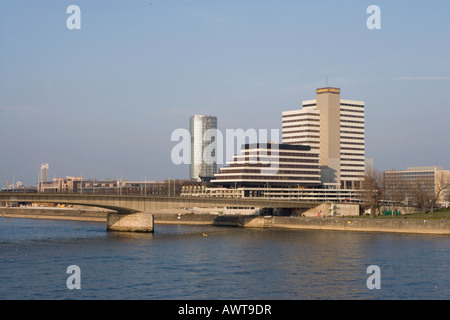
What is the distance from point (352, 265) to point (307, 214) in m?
87.0

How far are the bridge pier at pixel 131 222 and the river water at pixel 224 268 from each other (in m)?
19.8

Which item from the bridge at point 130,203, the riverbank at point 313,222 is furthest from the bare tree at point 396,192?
the bridge at point 130,203

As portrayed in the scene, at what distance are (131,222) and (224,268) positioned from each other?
5743cm

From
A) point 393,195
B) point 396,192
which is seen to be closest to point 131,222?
point 393,195

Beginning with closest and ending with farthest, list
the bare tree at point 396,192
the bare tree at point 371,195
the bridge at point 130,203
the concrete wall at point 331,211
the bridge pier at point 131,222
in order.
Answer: the bridge at point 130,203 → the bridge pier at point 131,222 → the bare tree at point 371,195 → the concrete wall at point 331,211 → the bare tree at point 396,192

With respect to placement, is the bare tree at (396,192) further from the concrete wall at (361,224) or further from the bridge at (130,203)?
the bridge at (130,203)

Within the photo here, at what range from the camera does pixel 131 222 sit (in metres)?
117

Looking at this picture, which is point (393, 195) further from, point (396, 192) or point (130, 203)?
point (130, 203)

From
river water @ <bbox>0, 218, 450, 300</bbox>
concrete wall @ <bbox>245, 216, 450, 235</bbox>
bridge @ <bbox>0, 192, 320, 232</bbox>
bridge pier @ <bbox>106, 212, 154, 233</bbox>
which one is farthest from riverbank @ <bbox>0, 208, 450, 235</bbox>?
bridge pier @ <bbox>106, 212, 154, 233</bbox>

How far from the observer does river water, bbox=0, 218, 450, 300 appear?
4903 cm

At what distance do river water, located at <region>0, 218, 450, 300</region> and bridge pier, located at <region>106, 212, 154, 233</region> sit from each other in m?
19.8

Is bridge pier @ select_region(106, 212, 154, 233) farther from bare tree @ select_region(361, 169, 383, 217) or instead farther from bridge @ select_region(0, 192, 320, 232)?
bare tree @ select_region(361, 169, 383, 217)

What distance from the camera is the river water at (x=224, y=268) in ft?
161
